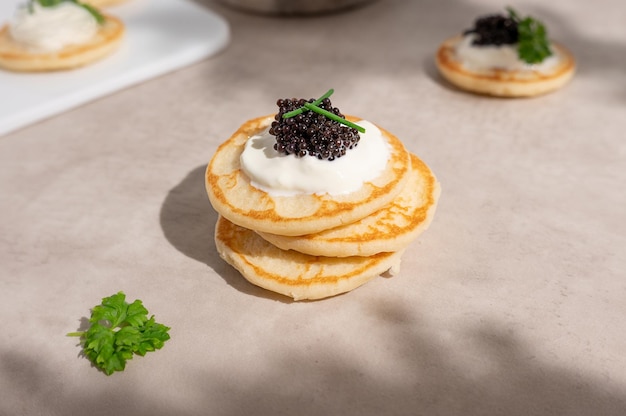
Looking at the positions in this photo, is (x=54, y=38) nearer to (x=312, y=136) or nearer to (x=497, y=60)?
(x=312, y=136)

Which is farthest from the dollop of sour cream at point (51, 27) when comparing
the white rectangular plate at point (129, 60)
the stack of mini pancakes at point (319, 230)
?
the stack of mini pancakes at point (319, 230)

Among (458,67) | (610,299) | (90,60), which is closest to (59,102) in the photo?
(90,60)

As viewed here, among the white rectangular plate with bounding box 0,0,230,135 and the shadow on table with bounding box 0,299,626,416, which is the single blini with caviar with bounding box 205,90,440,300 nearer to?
the shadow on table with bounding box 0,299,626,416

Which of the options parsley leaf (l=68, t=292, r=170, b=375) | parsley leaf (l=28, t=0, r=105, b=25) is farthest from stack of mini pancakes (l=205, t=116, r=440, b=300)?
parsley leaf (l=28, t=0, r=105, b=25)

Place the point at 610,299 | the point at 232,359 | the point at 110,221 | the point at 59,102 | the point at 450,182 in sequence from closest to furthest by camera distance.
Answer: the point at 232,359
the point at 610,299
the point at 110,221
the point at 450,182
the point at 59,102

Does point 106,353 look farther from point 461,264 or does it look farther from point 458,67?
point 458,67

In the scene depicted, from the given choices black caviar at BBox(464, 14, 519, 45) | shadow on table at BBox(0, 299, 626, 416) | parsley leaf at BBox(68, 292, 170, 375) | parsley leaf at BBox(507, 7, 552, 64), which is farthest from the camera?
black caviar at BBox(464, 14, 519, 45)
